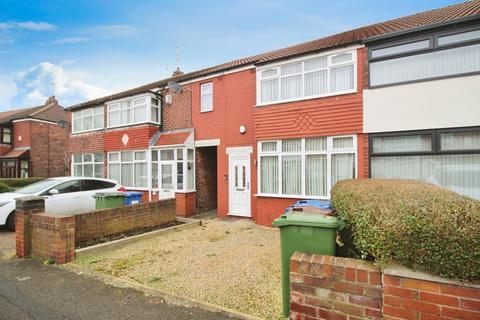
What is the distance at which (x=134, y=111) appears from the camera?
12.8m

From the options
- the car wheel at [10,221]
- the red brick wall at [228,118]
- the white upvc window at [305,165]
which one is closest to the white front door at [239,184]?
the red brick wall at [228,118]

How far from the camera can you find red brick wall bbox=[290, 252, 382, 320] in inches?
87.4

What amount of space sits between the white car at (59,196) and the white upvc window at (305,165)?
5.56m

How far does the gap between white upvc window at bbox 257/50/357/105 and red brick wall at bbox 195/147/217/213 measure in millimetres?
3841

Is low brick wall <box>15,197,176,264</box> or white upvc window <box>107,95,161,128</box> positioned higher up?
white upvc window <box>107,95,161,128</box>

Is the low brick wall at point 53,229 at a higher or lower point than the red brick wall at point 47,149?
lower

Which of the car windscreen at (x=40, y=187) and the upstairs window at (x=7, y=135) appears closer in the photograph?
the car windscreen at (x=40, y=187)

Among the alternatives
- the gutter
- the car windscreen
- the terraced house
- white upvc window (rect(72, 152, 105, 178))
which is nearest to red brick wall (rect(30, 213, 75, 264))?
the car windscreen

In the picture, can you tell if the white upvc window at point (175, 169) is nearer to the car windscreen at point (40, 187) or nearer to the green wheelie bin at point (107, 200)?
the green wheelie bin at point (107, 200)

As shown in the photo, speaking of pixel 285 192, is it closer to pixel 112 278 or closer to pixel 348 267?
pixel 112 278

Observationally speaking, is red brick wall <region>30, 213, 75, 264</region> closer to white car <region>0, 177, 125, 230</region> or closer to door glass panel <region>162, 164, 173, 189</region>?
white car <region>0, 177, 125, 230</region>

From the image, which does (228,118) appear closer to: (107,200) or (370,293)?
(107,200)

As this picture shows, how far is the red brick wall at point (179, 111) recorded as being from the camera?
1155 cm

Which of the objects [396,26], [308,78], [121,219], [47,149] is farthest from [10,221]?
[47,149]
